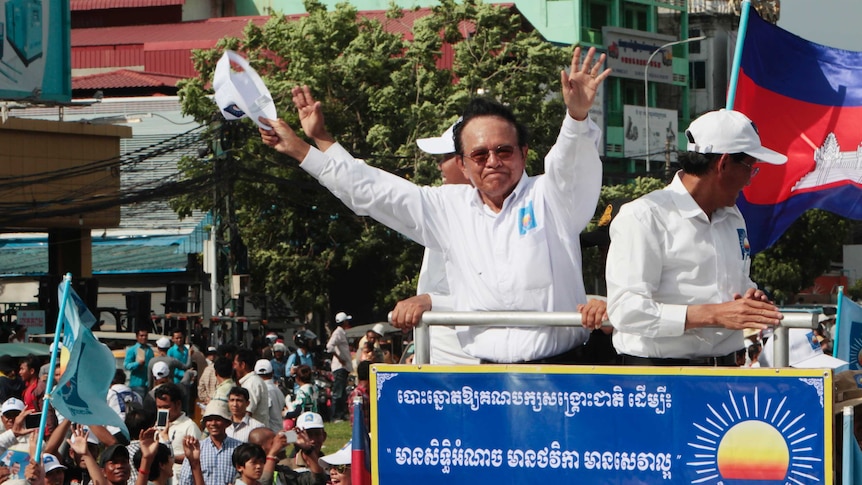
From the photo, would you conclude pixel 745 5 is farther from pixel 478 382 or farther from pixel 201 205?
pixel 201 205

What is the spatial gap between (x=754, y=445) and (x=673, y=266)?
2.20 ft

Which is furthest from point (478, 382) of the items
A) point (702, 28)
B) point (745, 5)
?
point (702, 28)

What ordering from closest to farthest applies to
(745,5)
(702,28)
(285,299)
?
(745,5)
(285,299)
(702,28)

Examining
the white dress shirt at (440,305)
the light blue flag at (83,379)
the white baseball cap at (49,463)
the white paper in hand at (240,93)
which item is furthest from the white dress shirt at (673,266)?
the white baseball cap at (49,463)

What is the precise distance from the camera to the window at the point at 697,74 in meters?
69.2

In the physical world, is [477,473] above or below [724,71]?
below

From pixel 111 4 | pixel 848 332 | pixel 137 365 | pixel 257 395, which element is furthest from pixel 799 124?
pixel 111 4

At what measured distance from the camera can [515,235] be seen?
5.09m

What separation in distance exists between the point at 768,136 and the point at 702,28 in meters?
61.5

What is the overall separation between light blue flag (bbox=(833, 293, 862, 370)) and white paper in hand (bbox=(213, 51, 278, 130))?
10.3 feet

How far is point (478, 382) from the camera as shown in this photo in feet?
15.9

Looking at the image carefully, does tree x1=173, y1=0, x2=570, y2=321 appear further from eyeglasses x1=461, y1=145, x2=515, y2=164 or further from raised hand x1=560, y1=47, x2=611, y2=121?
raised hand x1=560, y1=47, x2=611, y2=121

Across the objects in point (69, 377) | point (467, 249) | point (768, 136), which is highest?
point (768, 136)

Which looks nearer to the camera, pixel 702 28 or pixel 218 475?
pixel 218 475
